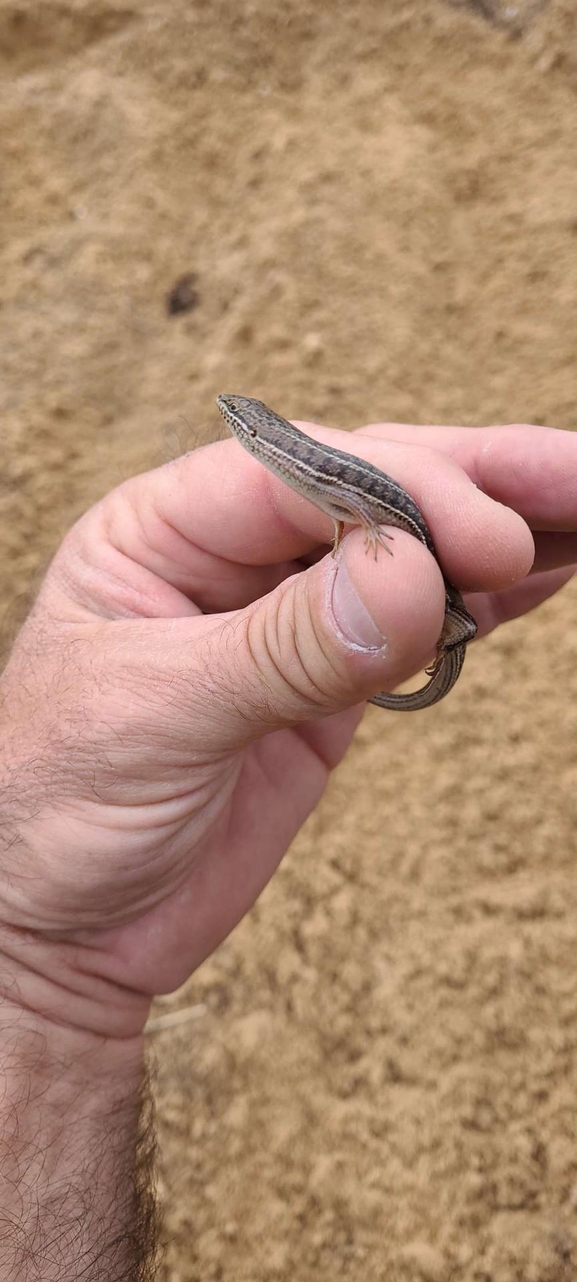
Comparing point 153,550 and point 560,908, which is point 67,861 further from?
point 560,908

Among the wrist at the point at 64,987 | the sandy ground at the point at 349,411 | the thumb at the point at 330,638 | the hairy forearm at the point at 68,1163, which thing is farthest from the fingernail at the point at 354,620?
the sandy ground at the point at 349,411

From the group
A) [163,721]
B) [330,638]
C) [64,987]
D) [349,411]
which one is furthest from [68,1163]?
[349,411]

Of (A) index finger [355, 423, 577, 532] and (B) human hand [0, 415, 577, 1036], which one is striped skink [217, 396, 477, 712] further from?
(A) index finger [355, 423, 577, 532]

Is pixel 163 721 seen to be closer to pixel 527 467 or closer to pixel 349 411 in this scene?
pixel 527 467

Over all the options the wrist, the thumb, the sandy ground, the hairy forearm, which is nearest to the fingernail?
the thumb

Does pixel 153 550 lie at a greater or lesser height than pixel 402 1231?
greater

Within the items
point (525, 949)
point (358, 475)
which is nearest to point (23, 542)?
point (358, 475)
